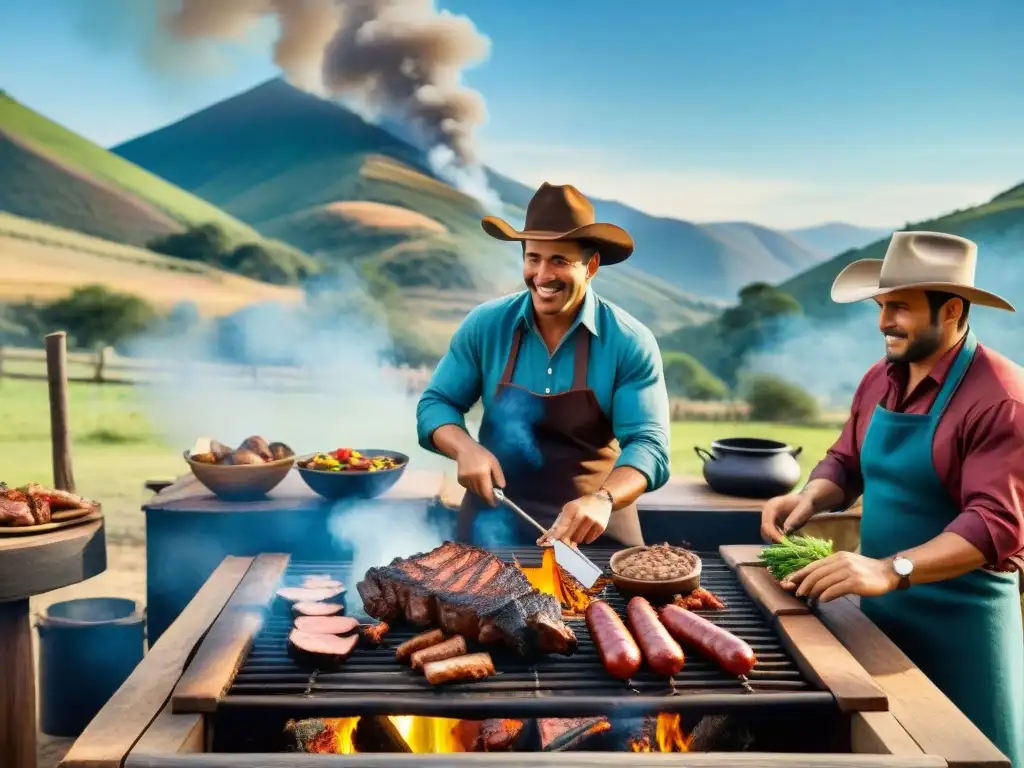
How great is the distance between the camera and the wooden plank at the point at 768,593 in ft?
Answer: 12.1

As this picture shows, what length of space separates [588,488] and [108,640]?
11.2 ft

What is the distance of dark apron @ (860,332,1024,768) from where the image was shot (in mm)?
3373

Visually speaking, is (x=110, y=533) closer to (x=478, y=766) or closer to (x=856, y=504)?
(x=856, y=504)

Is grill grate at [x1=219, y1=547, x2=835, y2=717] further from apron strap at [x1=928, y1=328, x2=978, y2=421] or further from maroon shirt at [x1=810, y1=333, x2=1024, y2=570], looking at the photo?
apron strap at [x1=928, y1=328, x2=978, y2=421]

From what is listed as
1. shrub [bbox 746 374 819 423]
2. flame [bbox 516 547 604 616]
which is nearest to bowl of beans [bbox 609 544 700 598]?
flame [bbox 516 547 604 616]

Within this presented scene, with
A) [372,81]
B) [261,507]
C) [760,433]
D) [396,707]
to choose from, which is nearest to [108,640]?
[261,507]

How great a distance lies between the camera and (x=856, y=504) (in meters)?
6.13

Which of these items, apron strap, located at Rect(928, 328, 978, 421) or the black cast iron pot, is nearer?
apron strap, located at Rect(928, 328, 978, 421)

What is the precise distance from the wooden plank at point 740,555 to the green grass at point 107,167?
2064cm

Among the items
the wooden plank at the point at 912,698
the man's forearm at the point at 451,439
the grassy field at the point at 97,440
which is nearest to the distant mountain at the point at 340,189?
the grassy field at the point at 97,440

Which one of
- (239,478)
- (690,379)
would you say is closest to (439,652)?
(239,478)

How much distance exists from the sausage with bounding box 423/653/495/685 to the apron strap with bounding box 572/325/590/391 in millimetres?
1967

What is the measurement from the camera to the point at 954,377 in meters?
3.40

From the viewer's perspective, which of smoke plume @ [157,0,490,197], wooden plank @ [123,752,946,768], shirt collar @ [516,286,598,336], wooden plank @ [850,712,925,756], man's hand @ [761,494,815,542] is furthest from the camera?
smoke plume @ [157,0,490,197]
